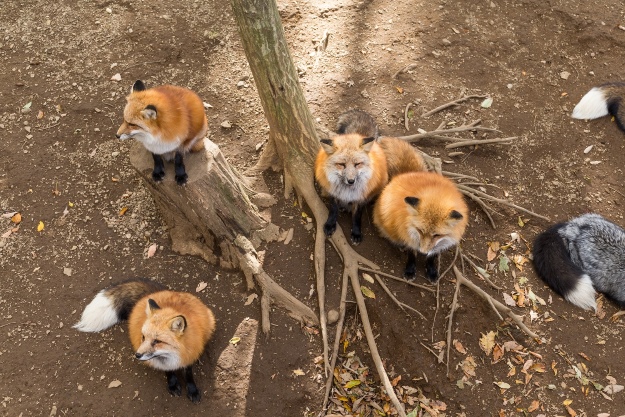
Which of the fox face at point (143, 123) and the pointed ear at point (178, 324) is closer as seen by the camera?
the pointed ear at point (178, 324)

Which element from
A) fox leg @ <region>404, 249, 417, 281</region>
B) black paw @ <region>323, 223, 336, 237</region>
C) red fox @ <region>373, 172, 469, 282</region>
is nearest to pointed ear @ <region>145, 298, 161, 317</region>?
black paw @ <region>323, 223, 336, 237</region>

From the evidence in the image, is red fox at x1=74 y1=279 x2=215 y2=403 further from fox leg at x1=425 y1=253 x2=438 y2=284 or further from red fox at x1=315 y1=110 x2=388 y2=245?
fox leg at x1=425 y1=253 x2=438 y2=284

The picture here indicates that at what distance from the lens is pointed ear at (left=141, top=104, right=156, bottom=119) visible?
3.87 m

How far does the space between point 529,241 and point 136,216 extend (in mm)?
4564

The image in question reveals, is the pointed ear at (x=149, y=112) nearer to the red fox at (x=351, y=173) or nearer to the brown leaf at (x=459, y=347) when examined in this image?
the red fox at (x=351, y=173)

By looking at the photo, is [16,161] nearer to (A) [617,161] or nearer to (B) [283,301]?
(B) [283,301]

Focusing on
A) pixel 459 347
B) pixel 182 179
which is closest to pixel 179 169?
pixel 182 179

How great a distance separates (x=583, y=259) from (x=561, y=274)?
83cm

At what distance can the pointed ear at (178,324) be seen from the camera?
12.5 feet

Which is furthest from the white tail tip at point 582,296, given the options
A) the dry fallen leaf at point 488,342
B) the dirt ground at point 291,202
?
the dry fallen leaf at point 488,342

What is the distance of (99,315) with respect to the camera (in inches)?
175

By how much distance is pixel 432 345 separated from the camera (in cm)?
454

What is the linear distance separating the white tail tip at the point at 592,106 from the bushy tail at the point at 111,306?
19.7 ft

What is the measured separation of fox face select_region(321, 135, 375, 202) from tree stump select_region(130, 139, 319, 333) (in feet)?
3.23
